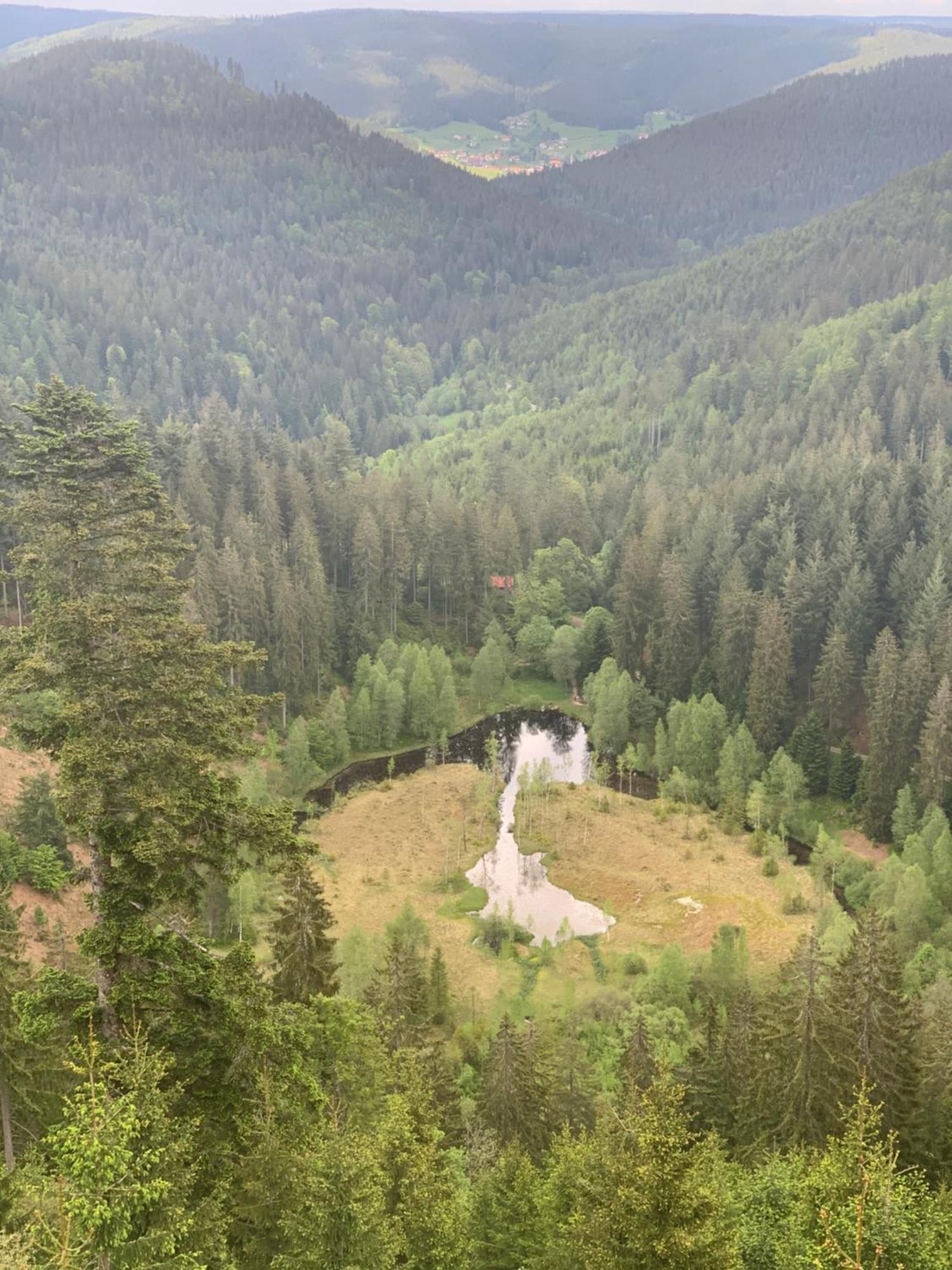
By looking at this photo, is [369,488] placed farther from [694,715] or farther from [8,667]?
[8,667]

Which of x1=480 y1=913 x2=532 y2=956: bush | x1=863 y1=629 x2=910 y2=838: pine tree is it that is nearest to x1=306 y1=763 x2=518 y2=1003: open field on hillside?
x1=480 y1=913 x2=532 y2=956: bush

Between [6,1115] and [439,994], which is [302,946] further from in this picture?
[439,994]

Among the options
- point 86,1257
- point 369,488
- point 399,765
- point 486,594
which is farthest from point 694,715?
point 86,1257

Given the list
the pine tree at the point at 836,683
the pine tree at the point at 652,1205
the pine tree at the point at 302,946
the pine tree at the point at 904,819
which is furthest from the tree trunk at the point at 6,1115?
the pine tree at the point at 836,683

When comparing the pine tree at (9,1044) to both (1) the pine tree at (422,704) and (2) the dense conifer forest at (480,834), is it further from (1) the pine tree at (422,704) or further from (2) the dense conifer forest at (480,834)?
(1) the pine tree at (422,704)

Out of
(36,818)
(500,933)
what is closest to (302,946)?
(36,818)

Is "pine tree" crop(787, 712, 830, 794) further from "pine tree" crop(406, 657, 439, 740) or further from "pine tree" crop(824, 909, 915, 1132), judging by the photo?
"pine tree" crop(824, 909, 915, 1132)

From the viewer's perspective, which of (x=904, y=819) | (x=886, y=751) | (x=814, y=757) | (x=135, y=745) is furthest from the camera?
(x=814, y=757)

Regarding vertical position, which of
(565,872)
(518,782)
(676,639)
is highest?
(676,639)
